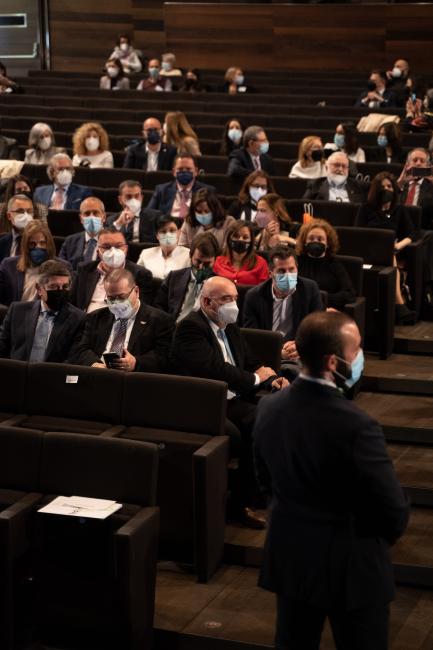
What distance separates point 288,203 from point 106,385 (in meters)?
2.50

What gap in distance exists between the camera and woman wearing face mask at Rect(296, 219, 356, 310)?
477 centimetres

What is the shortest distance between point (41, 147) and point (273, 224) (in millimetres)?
2713

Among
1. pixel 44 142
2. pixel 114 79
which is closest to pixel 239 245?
pixel 44 142

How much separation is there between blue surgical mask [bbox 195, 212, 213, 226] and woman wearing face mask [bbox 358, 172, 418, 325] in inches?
29.3

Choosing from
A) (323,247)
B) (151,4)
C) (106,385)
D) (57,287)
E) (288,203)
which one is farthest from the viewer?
(151,4)

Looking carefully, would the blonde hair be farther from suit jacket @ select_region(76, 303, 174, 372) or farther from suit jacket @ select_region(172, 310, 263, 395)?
suit jacket @ select_region(172, 310, 263, 395)

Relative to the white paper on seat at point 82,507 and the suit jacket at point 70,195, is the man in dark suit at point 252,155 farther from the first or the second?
the white paper on seat at point 82,507

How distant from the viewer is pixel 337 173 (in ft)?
19.6

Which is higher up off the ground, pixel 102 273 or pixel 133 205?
pixel 133 205

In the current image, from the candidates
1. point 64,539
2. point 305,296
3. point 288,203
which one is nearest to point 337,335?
point 64,539

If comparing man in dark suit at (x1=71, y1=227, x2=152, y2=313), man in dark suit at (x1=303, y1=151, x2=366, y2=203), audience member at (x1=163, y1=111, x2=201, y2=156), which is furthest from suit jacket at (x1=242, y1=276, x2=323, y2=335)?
audience member at (x1=163, y1=111, x2=201, y2=156)

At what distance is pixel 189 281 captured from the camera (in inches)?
184

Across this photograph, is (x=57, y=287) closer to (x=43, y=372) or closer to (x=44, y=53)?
(x=43, y=372)

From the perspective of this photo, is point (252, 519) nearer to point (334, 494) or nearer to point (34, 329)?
point (34, 329)
